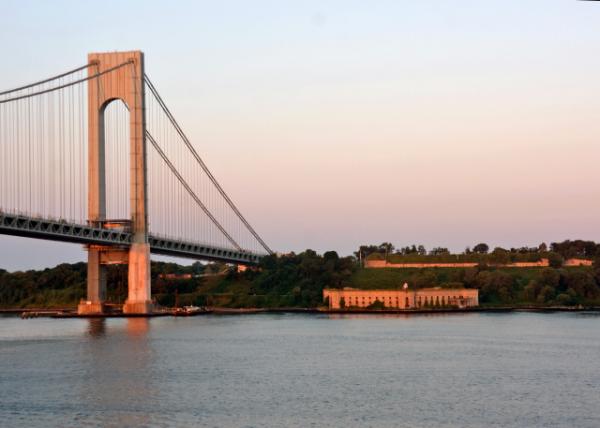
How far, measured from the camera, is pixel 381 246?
11581 cm

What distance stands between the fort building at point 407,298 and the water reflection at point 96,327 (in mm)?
22695

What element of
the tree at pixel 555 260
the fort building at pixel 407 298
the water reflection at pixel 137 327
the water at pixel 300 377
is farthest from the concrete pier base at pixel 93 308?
the tree at pixel 555 260

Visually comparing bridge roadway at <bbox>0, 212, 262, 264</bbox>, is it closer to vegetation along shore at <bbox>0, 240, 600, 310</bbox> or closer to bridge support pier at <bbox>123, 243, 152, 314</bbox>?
bridge support pier at <bbox>123, 243, 152, 314</bbox>

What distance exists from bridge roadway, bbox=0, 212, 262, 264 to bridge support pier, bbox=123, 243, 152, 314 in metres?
0.73

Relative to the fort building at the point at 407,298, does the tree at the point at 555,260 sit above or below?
above

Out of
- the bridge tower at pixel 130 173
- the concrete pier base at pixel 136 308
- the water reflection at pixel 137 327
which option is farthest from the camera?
the concrete pier base at pixel 136 308

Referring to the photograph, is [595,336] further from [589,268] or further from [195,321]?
[589,268]

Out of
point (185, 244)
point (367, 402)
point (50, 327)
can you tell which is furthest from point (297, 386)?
point (185, 244)

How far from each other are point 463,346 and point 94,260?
79.4 ft

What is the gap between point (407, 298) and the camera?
76688mm

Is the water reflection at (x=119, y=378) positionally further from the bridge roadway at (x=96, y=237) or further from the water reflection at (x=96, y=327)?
the bridge roadway at (x=96, y=237)

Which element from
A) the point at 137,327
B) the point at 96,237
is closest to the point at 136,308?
the point at 96,237

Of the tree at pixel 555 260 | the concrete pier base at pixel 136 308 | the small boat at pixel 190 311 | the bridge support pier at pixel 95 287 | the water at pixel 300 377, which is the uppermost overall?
the tree at pixel 555 260

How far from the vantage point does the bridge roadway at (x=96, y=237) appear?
45531mm
